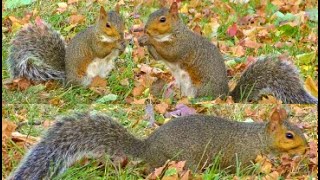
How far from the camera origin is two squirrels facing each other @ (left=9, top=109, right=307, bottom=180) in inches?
131

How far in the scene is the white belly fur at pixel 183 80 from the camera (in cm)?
489

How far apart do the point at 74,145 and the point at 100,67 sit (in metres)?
1.75

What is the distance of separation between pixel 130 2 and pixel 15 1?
0.92 meters

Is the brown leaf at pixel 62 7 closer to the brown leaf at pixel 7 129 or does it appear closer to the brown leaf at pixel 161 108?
the brown leaf at pixel 161 108

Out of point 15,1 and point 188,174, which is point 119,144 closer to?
point 188,174

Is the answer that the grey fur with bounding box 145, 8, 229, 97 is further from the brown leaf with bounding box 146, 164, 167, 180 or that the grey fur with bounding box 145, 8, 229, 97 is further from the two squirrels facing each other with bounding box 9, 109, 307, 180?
the brown leaf with bounding box 146, 164, 167, 180

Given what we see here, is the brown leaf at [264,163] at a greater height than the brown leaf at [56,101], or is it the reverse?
the brown leaf at [56,101]

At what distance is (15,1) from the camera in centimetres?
625

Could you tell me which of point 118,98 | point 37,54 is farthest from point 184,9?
point 118,98

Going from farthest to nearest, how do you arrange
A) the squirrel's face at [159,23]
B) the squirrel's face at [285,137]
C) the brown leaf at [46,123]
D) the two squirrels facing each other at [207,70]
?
the two squirrels facing each other at [207,70]
the squirrel's face at [159,23]
the brown leaf at [46,123]
the squirrel's face at [285,137]

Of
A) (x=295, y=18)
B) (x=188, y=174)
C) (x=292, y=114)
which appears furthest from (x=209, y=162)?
(x=295, y=18)

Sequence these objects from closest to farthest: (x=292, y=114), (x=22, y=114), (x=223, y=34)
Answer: (x=22, y=114)
(x=292, y=114)
(x=223, y=34)

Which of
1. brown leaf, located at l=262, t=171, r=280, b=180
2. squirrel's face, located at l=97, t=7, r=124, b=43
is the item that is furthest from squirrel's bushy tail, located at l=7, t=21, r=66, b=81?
brown leaf, located at l=262, t=171, r=280, b=180

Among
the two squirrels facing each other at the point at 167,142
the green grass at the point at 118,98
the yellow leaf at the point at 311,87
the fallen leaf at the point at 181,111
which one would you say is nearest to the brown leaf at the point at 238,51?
the green grass at the point at 118,98
